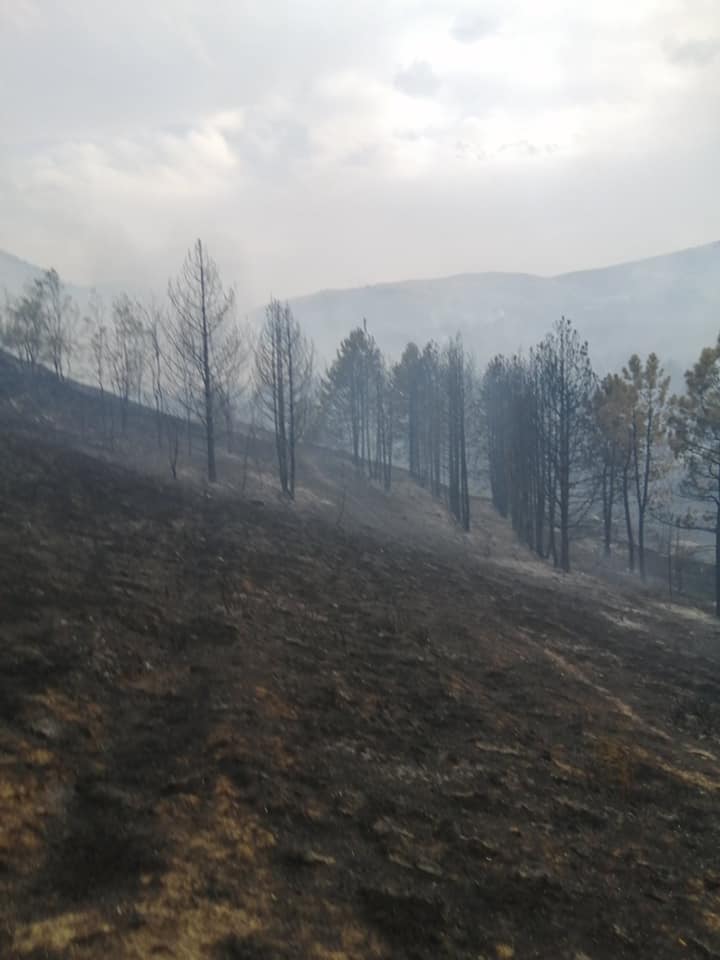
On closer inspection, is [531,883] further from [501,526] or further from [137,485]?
[501,526]

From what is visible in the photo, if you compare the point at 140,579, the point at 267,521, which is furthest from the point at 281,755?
the point at 267,521

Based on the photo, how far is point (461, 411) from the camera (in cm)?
3541

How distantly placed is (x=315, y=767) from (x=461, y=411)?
3005cm

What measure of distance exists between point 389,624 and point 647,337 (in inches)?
7637

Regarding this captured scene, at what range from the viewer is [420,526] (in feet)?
117

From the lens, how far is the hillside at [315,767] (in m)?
4.55

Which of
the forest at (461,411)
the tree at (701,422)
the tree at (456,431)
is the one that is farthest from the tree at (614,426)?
the tree at (456,431)

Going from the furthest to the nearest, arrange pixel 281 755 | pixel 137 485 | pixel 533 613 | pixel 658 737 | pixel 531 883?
pixel 137 485, pixel 533 613, pixel 658 737, pixel 281 755, pixel 531 883

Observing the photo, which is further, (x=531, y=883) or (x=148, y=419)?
(x=148, y=419)

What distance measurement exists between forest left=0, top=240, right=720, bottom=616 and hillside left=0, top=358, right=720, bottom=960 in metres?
13.8

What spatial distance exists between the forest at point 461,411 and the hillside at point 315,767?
13800 millimetres

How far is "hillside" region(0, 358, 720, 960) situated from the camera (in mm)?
4555

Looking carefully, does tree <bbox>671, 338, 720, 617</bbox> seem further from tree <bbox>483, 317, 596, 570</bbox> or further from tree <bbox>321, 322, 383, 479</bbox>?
tree <bbox>321, 322, 383, 479</bbox>

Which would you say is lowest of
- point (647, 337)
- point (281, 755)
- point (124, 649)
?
point (281, 755)
